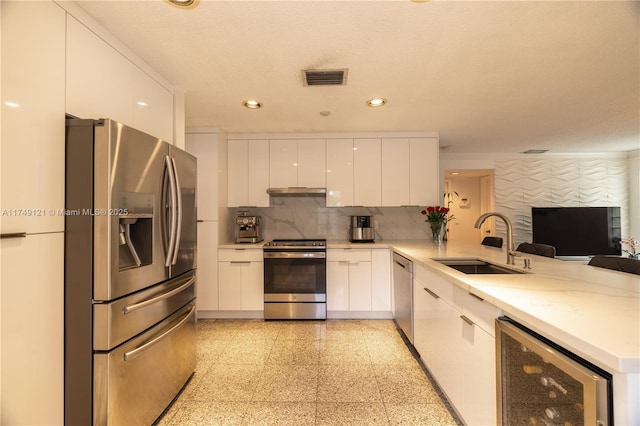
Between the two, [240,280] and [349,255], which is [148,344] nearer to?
[240,280]

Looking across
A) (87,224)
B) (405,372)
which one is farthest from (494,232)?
(87,224)

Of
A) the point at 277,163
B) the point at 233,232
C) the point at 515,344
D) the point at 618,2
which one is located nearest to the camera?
the point at 515,344

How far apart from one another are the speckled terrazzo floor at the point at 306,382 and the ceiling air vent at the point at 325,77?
2.23 m

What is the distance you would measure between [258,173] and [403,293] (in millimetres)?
2227

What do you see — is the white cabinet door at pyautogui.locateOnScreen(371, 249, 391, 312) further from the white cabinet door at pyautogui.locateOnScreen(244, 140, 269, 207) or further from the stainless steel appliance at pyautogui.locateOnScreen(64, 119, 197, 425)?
the stainless steel appliance at pyautogui.locateOnScreen(64, 119, 197, 425)

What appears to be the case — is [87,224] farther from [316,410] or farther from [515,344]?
[515,344]

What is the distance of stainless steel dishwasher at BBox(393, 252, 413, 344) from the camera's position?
2.41m

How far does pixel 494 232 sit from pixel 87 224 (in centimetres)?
559

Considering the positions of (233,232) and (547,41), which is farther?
(233,232)

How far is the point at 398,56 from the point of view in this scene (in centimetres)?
180

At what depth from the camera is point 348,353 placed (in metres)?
2.42

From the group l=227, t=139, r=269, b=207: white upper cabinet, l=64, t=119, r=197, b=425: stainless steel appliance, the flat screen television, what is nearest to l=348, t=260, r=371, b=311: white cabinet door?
l=227, t=139, r=269, b=207: white upper cabinet

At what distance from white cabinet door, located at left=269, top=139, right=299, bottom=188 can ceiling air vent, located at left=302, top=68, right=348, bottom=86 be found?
1409mm

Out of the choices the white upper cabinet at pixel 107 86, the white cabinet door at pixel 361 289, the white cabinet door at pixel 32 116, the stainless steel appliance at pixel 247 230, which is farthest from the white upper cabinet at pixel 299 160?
the white cabinet door at pixel 32 116
